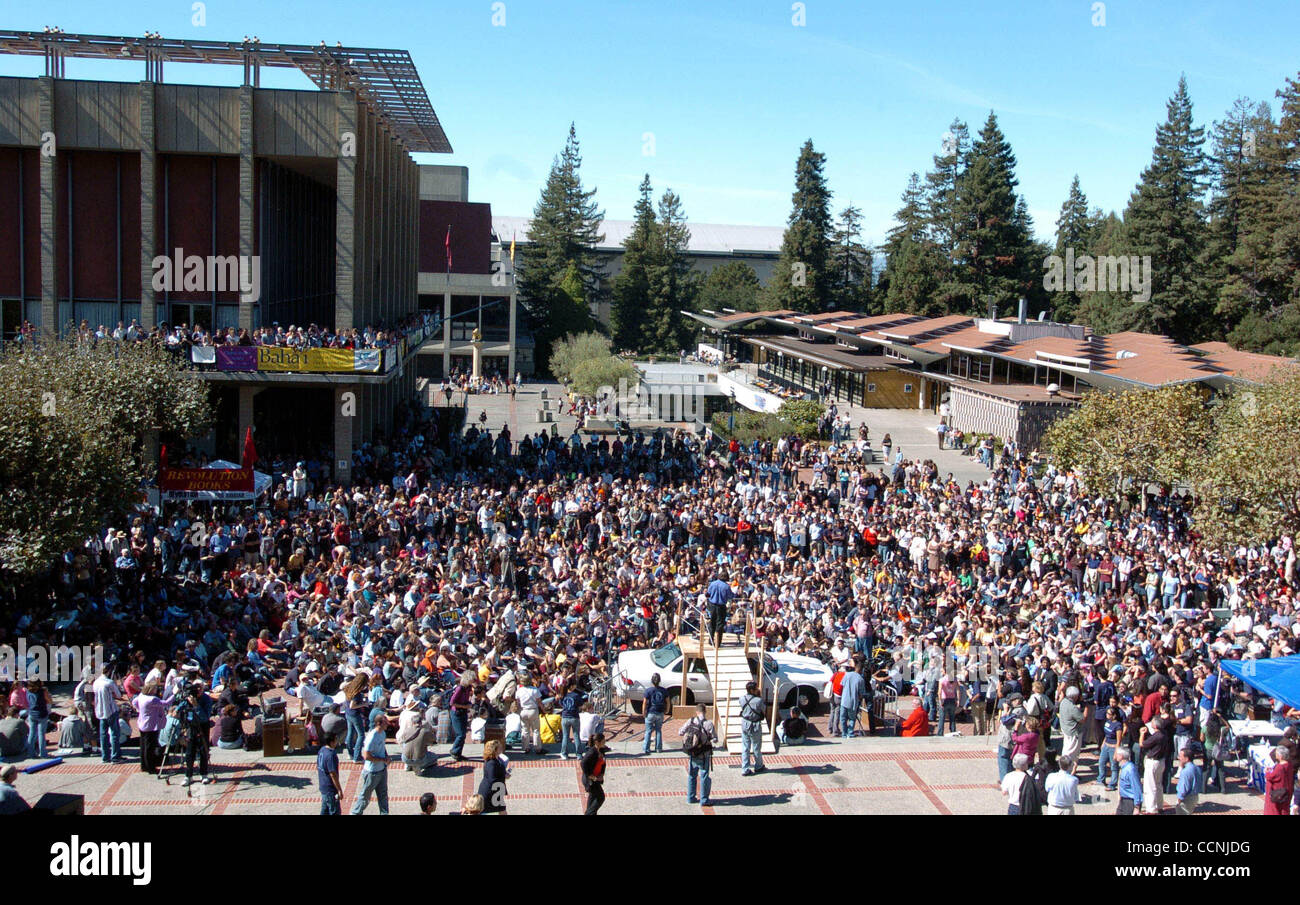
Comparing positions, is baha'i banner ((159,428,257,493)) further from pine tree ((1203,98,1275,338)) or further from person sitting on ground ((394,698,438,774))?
pine tree ((1203,98,1275,338))

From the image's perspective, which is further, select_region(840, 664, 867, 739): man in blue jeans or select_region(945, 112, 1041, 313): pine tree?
select_region(945, 112, 1041, 313): pine tree

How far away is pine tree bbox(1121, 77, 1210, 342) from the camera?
62.6 metres

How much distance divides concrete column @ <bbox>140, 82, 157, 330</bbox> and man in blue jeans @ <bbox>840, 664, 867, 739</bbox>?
22.0 metres

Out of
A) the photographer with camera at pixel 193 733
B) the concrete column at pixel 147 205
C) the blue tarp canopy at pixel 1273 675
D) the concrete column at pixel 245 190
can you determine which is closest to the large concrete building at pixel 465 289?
the concrete column at pixel 245 190

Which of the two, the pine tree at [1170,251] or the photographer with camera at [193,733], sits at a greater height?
the pine tree at [1170,251]

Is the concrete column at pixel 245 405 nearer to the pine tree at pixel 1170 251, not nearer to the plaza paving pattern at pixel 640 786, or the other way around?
the plaza paving pattern at pixel 640 786

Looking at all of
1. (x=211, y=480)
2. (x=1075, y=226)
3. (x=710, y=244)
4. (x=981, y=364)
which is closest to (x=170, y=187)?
(x=211, y=480)

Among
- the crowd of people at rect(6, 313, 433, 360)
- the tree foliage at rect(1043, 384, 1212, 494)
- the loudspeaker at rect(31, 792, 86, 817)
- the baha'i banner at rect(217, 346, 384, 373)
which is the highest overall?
the crowd of people at rect(6, 313, 433, 360)

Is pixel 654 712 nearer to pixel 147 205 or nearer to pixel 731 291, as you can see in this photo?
pixel 147 205

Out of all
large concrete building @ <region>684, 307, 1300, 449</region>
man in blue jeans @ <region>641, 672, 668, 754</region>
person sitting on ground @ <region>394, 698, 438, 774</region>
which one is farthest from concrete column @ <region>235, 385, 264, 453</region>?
large concrete building @ <region>684, 307, 1300, 449</region>

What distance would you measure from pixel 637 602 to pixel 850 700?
531 cm

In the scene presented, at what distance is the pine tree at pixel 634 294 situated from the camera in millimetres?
88500

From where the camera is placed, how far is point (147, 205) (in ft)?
94.7

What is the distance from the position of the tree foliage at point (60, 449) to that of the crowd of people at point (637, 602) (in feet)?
4.06
